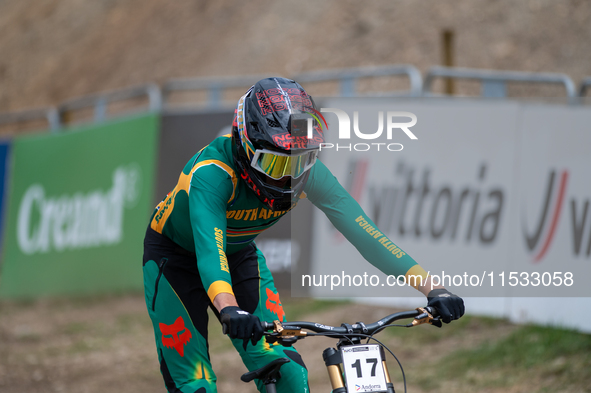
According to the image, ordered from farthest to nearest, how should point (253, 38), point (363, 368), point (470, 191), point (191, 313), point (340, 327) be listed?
point (253, 38)
point (470, 191)
point (191, 313)
point (340, 327)
point (363, 368)

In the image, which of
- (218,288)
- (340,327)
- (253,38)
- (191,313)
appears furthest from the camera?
(253,38)

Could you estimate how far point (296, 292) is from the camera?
8609 millimetres

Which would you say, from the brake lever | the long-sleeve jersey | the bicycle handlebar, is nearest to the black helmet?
the long-sleeve jersey

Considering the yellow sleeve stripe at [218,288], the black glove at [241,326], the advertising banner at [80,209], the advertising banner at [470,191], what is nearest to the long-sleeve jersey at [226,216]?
the yellow sleeve stripe at [218,288]

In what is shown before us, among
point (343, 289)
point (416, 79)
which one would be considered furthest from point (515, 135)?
point (343, 289)

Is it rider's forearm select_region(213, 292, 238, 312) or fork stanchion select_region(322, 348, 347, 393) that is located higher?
rider's forearm select_region(213, 292, 238, 312)

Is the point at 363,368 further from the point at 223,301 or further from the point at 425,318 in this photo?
the point at 223,301

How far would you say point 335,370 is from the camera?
263cm

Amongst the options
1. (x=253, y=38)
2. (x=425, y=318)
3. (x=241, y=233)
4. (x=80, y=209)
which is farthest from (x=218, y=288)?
(x=253, y=38)

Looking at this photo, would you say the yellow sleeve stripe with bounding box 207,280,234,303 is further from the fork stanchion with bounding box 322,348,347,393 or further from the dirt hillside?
the dirt hillside

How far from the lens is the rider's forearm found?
2841mm

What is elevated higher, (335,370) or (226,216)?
(226,216)

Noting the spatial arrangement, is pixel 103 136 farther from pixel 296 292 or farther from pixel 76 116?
pixel 76 116

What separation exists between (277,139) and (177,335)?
125cm
